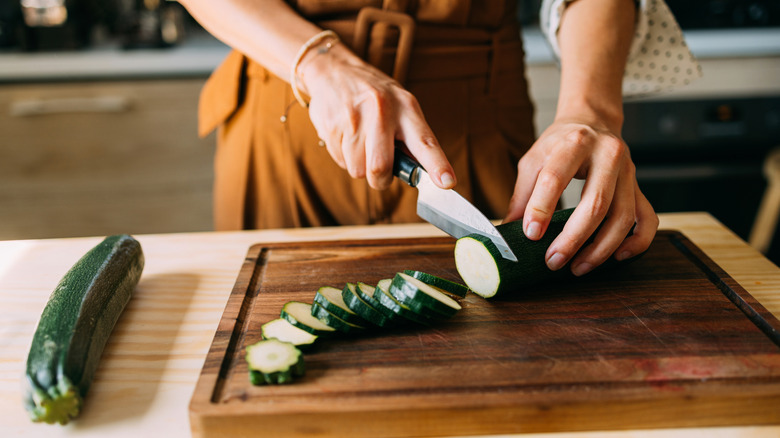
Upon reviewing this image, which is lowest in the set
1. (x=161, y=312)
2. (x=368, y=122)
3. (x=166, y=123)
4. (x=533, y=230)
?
(x=166, y=123)

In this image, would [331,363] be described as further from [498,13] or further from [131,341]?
[498,13]

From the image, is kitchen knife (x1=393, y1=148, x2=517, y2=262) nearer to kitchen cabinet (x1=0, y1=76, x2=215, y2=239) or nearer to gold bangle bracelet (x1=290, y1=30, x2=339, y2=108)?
gold bangle bracelet (x1=290, y1=30, x2=339, y2=108)

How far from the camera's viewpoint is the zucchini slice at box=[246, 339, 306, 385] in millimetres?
853

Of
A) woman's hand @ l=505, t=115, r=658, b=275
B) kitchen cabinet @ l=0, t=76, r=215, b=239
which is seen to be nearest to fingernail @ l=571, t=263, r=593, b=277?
woman's hand @ l=505, t=115, r=658, b=275

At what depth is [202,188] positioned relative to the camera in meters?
2.85

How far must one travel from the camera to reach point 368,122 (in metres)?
1.17

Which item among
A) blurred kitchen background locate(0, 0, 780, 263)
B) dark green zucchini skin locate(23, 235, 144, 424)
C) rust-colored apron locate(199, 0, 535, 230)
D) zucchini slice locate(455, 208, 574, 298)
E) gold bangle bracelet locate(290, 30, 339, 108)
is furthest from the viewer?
blurred kitchen background locate(0, 0, 780, 263)

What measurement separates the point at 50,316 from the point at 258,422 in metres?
0.37

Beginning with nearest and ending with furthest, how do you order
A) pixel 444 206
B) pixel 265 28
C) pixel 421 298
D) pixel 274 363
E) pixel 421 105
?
pixel 274 363, pixel 421 298, pixel 444 206, pixel 265 28, pixel 421 105

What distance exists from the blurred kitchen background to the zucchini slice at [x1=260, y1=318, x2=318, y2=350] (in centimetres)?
190

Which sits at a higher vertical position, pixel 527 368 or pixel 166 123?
pixel 527 368

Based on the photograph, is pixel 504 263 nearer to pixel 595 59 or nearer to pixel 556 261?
pixel 556 261

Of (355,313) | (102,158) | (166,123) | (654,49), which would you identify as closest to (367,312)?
(355,313)

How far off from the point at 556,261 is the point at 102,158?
2.29 m
